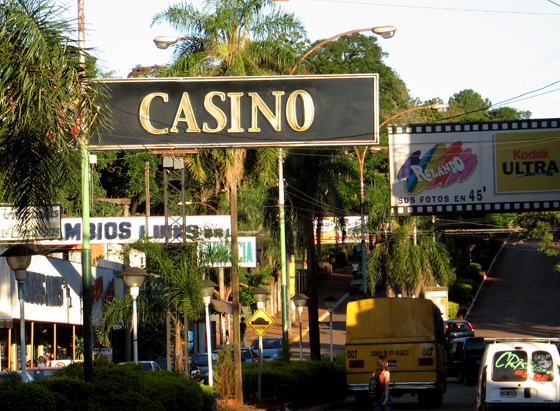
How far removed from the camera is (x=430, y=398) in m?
21.1

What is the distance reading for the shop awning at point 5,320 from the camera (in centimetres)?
2392

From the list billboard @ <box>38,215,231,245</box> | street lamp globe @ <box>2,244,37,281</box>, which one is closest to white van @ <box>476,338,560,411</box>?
street lamp globe @ <box>2,244,37,281</box>

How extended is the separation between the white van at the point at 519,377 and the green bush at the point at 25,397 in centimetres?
852

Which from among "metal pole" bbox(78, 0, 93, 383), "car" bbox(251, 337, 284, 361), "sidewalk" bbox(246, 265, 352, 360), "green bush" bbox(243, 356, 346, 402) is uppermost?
"metal pole" bbox(78, 0, 93, 383)

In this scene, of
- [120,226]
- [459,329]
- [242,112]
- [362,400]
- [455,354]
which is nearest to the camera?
[242,112]

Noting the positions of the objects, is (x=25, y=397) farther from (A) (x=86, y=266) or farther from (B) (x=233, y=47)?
(B) (x=233, y=47)

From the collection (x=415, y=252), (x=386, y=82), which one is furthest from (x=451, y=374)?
(x=386, y=82)

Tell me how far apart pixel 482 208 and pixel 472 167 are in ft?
5.04

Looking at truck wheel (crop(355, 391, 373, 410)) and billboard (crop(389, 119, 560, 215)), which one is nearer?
truck wheel (crop(355, 391, 373, 410))

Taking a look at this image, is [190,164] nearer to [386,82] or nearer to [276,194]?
[276,194]

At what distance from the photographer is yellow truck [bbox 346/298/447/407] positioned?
66.5 ft

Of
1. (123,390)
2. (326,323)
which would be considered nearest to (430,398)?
(123,390)

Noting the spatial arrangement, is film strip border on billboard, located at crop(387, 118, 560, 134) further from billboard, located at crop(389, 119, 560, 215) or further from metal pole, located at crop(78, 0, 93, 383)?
metal pole, located at crop(78, 0, 93, 383)

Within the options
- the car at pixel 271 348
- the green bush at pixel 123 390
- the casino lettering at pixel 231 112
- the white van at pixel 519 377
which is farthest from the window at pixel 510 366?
the car at pixel 271 348
